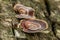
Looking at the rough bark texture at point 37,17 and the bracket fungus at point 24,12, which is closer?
the rough bark texture at point 37,17

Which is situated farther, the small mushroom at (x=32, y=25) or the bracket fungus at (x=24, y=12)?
the bracket fungus at (x=24, y=12)

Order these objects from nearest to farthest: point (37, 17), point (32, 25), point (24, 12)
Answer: point (32, 25) < point (24, 12) < point (37, 17)

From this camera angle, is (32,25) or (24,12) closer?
(32,25)

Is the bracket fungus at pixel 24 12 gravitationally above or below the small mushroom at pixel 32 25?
above

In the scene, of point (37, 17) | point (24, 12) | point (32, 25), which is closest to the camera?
point (32, 25)

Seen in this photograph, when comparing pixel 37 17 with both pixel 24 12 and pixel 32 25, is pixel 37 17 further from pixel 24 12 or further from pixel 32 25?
pixel 32 25

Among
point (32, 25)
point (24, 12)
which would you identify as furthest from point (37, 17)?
point (32, 25)

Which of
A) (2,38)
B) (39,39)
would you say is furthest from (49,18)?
(2,38)
